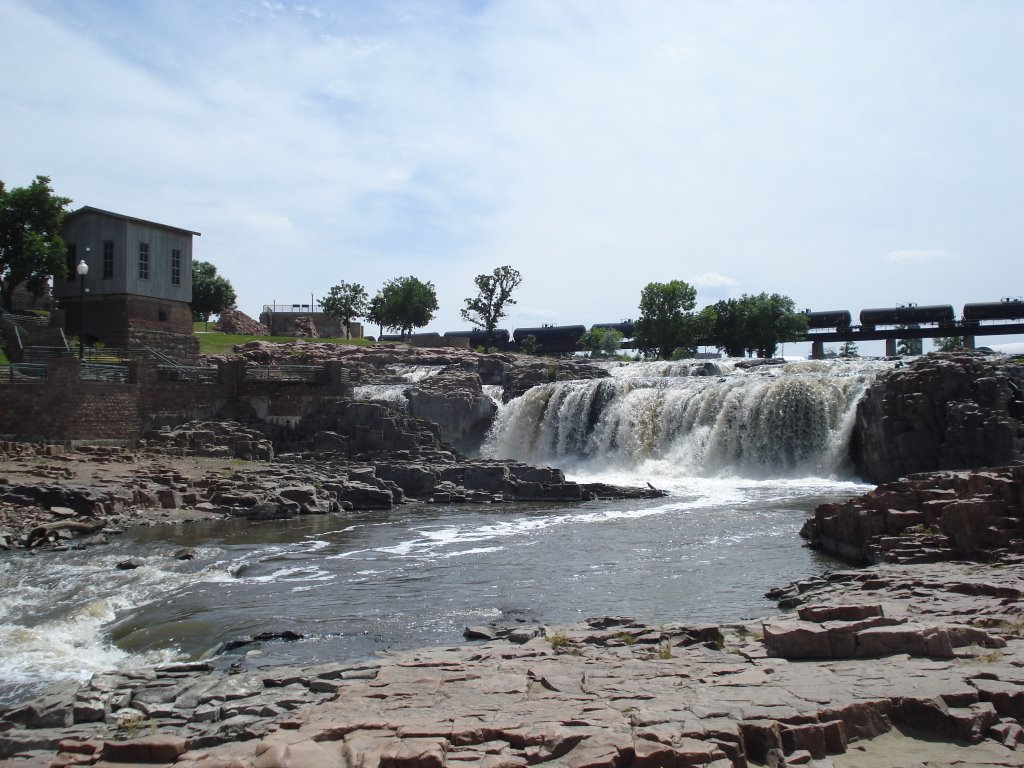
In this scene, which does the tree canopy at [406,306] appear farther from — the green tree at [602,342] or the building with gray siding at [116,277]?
the building with gray siding at [116,277]

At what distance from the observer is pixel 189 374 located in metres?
38.1

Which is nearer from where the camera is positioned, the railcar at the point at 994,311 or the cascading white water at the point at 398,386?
the cascading white water at the point at 398,386

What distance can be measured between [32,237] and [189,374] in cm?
1011

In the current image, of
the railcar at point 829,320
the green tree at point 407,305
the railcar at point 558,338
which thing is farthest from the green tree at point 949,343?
the green tree at point 407,305

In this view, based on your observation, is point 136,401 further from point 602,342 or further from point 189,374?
point 602,342

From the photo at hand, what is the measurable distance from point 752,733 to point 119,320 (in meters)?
40.3

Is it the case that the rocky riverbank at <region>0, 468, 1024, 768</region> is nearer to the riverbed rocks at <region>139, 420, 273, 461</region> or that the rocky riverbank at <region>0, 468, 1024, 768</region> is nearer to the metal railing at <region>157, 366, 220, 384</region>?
the riverbed rocks at <region>139, 420, 273, 461</region>

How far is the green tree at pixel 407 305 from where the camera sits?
70.6 metres

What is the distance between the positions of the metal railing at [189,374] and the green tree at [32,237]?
8817 mm

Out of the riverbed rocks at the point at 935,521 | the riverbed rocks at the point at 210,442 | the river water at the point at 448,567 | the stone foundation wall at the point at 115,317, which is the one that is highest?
the stone foundation wall at the point at 115,317

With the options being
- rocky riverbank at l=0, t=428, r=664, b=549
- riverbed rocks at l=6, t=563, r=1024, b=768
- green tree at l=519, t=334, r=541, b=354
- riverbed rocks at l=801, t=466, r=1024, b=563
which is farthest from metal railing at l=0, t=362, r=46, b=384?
green tree at l=519, t=334, r=541, b=354

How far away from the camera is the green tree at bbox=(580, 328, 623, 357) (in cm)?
6831

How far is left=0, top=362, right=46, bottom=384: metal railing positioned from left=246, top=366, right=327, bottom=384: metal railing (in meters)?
9.18

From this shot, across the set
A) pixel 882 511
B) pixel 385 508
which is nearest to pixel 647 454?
pixel 385 508
